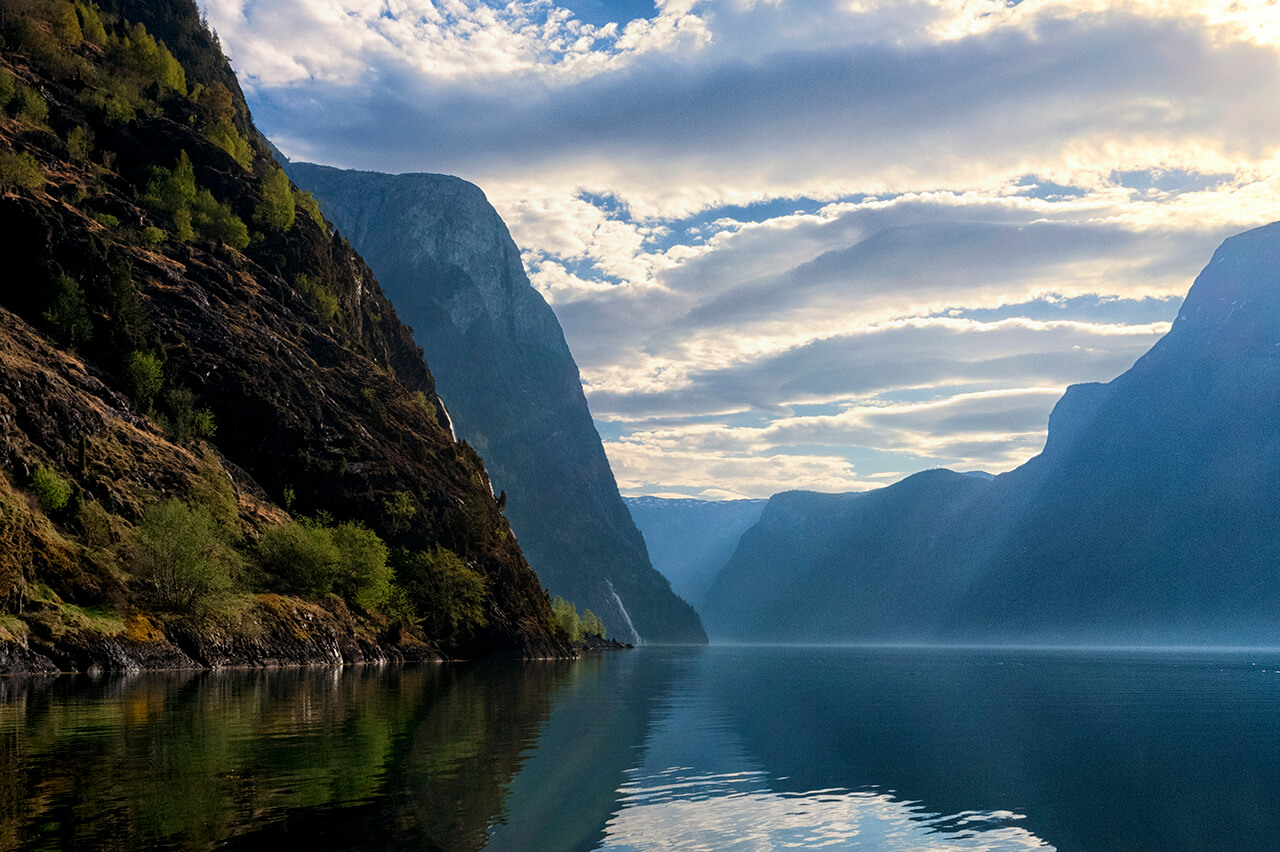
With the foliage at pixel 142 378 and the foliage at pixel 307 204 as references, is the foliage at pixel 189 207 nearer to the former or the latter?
the foliage at pixel 307 204

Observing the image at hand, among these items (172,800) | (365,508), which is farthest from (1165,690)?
(365,508)

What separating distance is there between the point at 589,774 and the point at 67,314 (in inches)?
3023

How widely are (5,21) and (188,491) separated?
8331 centimetres

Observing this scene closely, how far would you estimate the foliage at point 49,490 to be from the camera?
189 feet

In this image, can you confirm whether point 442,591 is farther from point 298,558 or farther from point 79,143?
point 79,143

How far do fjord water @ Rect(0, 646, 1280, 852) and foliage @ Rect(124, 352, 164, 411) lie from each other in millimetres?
40938

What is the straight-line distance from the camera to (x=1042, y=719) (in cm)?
4497

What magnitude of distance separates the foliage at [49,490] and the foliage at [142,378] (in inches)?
920

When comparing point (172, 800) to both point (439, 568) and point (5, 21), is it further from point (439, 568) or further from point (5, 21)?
point (5, 21)

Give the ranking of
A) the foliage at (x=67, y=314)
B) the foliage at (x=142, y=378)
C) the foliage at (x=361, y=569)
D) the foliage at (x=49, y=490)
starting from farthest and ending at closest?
the foliage at (x=361, y=569), the foliage at (x=142, y=378), the foliage at (x=67, y=314), the foliage at (x=49, y=490)

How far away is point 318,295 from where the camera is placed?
124 meters

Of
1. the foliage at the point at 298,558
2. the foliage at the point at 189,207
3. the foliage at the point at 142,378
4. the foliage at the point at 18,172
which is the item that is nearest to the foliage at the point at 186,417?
the foliage at the point at 142,378

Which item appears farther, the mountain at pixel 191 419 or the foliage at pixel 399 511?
the foliage at pixel 399 511

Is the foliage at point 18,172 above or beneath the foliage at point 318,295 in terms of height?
above
